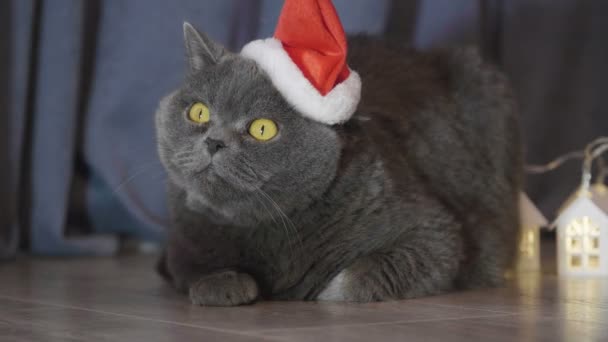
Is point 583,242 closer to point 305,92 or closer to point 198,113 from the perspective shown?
point 305,92

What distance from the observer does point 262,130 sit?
1.46 metres

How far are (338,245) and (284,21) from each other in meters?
0.38

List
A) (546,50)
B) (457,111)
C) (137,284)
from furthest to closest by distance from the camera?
(546,50) < (457,111) < (137,284)

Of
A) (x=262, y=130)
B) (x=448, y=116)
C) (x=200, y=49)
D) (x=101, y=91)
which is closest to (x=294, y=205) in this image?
(x=262, y=130)

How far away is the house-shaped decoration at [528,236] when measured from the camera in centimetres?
203

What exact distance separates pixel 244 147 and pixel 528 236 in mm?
849

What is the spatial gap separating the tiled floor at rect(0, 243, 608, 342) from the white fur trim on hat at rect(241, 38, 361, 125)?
12.0 inches

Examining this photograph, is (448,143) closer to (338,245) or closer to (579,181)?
(338,245)

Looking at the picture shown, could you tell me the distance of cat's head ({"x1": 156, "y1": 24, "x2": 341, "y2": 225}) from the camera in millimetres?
1436

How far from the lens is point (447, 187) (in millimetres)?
1848

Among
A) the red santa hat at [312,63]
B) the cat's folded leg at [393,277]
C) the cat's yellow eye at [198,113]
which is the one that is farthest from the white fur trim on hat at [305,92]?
the cat's folded leg at [393,277]

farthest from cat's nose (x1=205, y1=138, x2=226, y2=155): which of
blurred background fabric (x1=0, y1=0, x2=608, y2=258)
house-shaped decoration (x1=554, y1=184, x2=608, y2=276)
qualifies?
blurred background fabric (x1=0, y1=0, x2=608, y2=258)

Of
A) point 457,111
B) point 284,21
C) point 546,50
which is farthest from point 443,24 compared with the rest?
point 284,21

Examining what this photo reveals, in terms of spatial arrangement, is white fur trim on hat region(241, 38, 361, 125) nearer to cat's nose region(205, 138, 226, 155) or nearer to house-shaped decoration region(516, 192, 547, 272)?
cat's nose region(205, 138, 226, 155)
